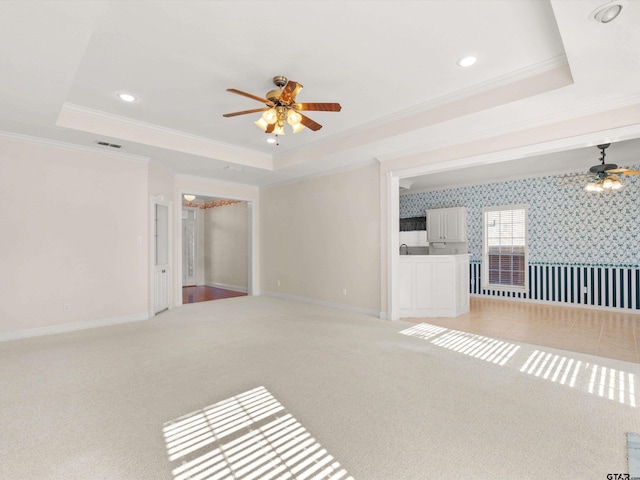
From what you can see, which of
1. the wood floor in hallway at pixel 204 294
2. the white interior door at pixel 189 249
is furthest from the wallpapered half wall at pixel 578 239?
the white interior door at pixel 189 249

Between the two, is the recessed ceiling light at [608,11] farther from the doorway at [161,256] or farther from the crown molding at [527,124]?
the doorway at [161,256]

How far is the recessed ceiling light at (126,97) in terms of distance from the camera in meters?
3.68

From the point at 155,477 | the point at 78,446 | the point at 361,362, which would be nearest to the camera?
the point at 155,477

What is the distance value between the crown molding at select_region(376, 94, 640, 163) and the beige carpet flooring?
2.69m

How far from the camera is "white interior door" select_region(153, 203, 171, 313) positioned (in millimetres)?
5874

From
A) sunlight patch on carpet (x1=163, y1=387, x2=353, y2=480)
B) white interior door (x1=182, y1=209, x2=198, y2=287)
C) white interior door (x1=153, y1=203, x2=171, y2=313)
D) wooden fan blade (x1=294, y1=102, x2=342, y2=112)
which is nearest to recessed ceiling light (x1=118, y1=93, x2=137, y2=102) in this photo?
wooden fan blade (x1=294, y1=102, x2=342, y2=112)

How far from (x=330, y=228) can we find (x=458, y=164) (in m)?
2.71

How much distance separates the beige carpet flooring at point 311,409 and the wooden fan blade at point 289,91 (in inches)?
107

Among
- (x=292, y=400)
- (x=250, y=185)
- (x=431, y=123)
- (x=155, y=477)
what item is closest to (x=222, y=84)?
(x=431, y=123)

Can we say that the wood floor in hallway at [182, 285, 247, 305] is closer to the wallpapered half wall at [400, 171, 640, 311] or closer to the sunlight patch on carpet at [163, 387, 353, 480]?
the sunlight patch on carpet at [163, 387, 353, 480]

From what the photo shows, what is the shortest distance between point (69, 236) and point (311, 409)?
455 cm

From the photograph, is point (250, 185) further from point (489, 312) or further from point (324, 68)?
point (489, 312)

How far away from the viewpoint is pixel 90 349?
12.8 feet

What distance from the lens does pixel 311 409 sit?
247 centimetres
